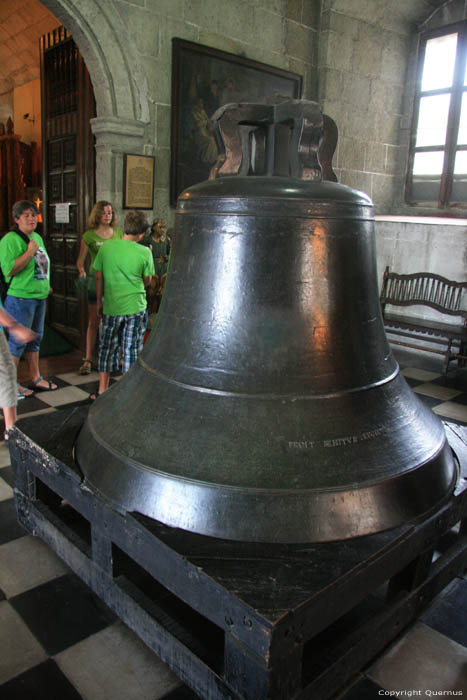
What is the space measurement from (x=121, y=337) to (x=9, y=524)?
189 centimetres

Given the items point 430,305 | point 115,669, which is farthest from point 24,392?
point 430,305

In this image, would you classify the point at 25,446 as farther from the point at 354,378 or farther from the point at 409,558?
the point at 409,558

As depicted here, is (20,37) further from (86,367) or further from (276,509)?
(276,509)

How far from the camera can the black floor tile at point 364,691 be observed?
5.59 feet

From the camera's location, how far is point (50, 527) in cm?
227

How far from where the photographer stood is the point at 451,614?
2.09m

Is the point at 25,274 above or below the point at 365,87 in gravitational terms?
below

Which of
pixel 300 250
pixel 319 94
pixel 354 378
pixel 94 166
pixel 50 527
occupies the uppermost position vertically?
pixel 319 94

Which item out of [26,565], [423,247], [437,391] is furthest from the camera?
[423,247]

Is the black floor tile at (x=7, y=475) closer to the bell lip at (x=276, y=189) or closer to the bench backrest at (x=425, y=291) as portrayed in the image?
the bell lip at (x=276, y=189)

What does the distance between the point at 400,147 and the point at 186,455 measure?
310 inches

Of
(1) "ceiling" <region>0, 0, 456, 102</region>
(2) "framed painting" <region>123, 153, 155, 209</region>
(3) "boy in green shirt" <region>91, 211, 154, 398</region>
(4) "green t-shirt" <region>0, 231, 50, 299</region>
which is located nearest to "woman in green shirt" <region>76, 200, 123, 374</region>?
(4) "green t-shirt" <region>0, 231, 50, 299</region>

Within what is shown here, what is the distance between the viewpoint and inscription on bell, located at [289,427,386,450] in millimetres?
1669

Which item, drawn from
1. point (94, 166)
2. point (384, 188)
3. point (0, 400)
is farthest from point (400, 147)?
point (0, 400)
